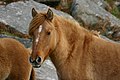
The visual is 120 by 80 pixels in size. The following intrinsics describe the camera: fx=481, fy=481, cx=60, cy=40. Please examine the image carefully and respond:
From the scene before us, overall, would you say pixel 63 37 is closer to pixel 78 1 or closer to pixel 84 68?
pixel 84 68

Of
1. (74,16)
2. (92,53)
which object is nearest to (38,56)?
(92,53)

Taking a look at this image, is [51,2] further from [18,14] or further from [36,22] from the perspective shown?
[36,22]

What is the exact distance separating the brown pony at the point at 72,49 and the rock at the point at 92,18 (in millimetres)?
7025

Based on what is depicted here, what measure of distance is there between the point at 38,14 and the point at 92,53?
1197mm

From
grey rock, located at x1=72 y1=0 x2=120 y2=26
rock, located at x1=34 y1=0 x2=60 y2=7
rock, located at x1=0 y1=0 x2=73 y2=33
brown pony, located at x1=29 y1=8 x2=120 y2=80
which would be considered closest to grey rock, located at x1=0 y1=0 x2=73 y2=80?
rock, located at x1=0 y1=0 x2=73 y2=33

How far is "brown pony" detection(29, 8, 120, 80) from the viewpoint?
22.8ft

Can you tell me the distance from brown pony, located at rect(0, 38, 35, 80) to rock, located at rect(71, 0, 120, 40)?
5.86 m

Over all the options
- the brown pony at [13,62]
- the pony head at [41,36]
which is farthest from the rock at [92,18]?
the pony head at [41,36]

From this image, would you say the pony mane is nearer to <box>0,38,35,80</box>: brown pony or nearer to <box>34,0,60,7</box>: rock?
<box>0,38,35,80</box>: brown pony

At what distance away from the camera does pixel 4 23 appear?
12.8 m

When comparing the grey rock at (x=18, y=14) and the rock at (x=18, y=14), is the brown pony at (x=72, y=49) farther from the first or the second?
the rock at (x=18, y=14)

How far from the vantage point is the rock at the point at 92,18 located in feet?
49.0

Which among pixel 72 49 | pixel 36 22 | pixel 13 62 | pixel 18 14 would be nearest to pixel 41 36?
pixel 36 22

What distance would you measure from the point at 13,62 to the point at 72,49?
75.1 inches
